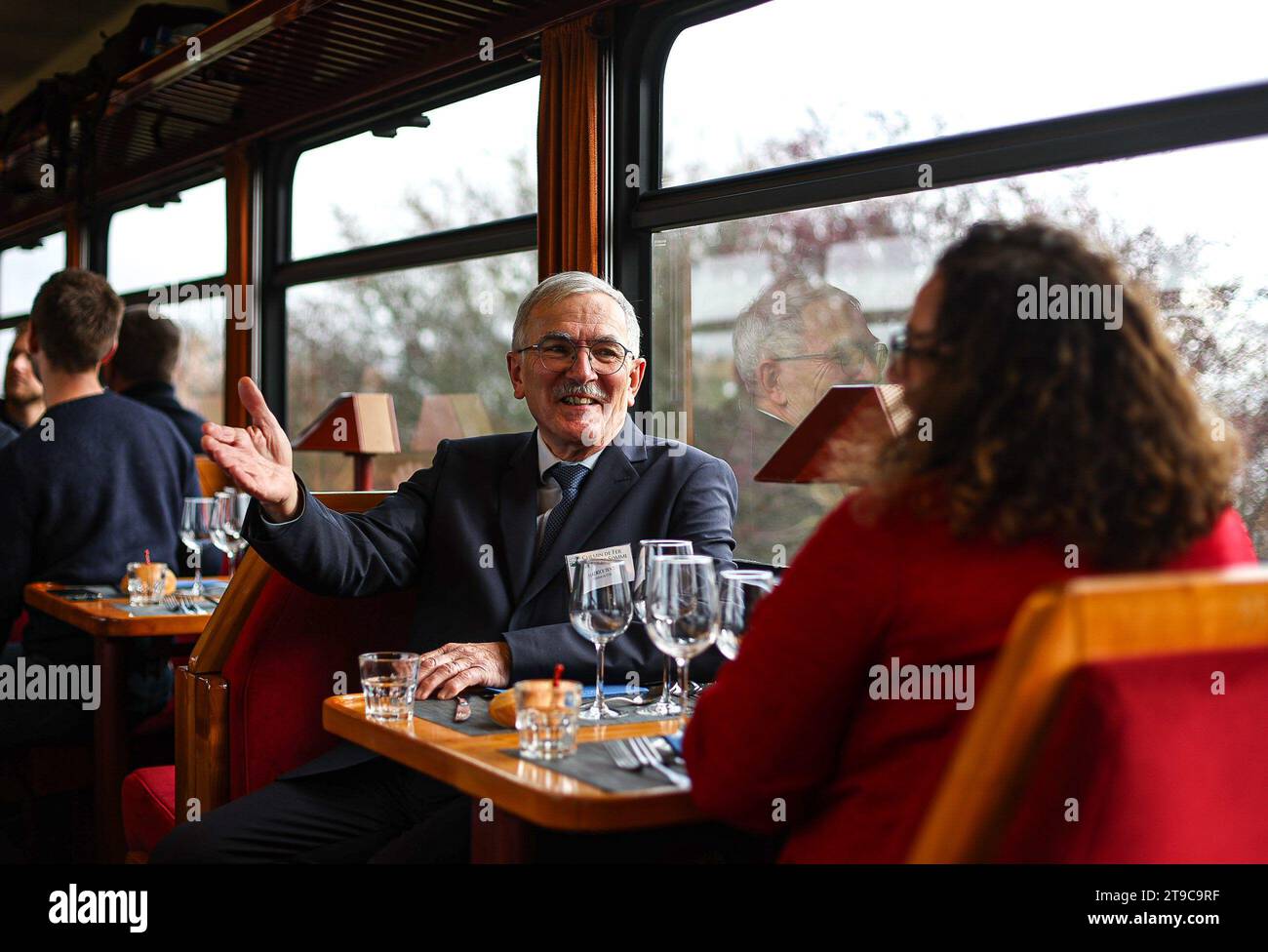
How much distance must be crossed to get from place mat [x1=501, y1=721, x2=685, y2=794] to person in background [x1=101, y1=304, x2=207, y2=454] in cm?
347

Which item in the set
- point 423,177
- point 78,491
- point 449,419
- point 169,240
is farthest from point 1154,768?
point 169,240

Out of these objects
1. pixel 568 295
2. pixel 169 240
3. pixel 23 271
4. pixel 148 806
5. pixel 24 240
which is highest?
pixel 24 240

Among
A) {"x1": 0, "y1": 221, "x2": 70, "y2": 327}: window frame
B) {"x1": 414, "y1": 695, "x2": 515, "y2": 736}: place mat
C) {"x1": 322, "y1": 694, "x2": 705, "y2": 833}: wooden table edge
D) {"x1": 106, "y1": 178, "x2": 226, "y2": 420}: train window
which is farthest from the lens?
{"x1": 0, "y1": 221, "x2": 70, "y2": 327}: window frame

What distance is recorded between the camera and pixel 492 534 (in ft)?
7.84

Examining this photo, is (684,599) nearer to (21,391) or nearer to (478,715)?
(478,715)

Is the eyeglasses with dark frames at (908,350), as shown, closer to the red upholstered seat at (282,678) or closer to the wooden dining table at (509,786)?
the wooden dining table at (509,786)

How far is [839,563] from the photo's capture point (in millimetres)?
1227

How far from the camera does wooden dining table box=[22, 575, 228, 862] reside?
2883mm

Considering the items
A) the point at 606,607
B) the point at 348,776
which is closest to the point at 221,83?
Result: the point at 348,776

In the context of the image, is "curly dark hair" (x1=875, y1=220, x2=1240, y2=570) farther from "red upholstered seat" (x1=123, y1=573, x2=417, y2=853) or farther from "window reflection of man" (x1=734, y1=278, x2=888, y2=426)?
"window reflection of man" (x1=734, y1=278, x2=888, y2=426)

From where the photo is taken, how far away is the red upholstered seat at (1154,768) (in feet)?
3.28

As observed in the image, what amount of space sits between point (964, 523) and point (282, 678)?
170cm

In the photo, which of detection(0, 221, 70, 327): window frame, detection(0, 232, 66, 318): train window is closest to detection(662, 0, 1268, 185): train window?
detection(0, 221, 70, 327): window frame
